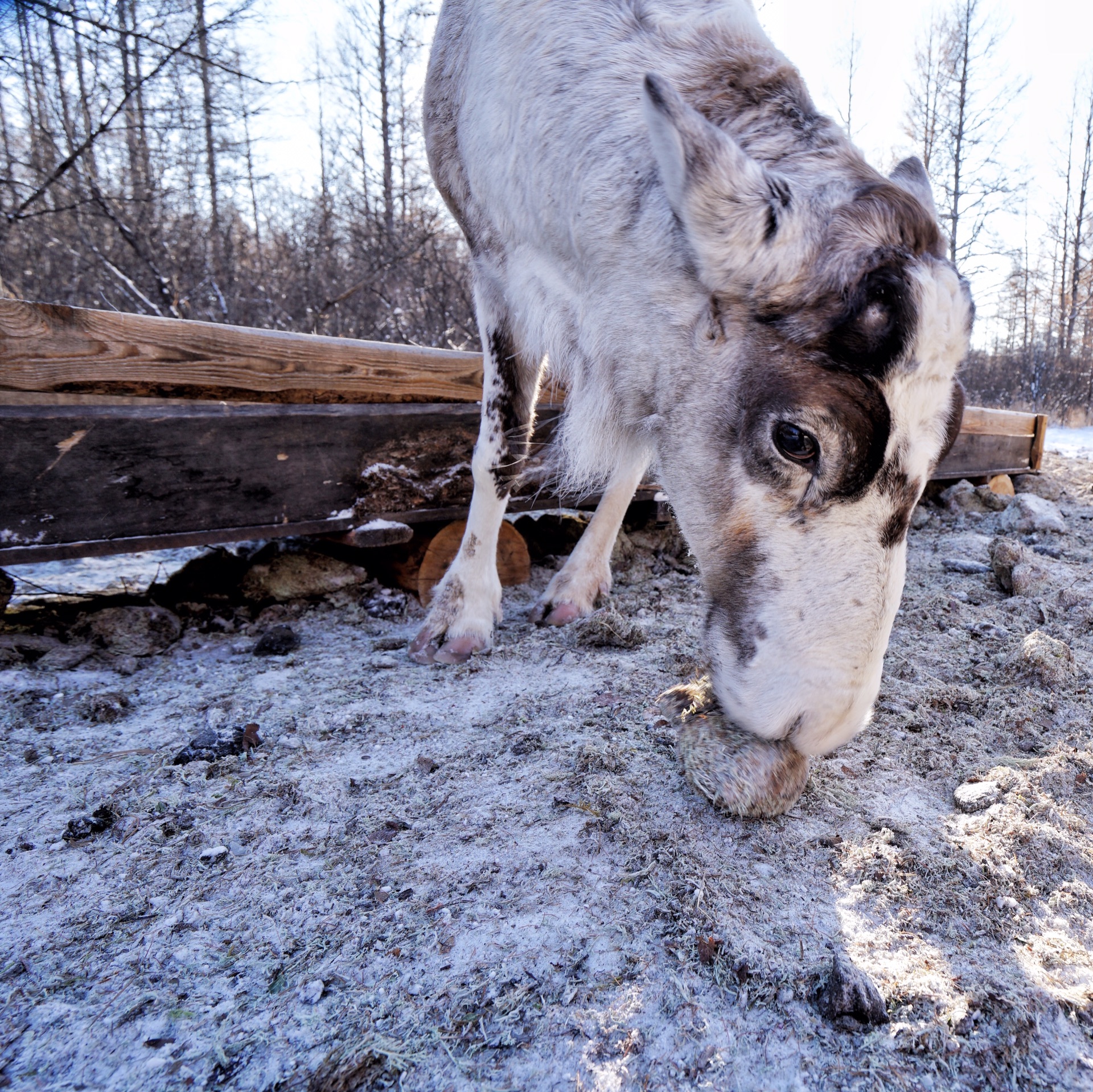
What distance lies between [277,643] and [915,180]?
269 centimetres

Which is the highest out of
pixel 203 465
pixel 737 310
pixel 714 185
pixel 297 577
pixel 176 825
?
pixel 714 185

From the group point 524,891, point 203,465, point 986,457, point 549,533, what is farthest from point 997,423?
point 524,891

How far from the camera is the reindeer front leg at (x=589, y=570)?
10.9 ft

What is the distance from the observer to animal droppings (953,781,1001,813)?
1715mm

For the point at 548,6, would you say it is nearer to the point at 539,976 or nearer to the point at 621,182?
the point at 621,182

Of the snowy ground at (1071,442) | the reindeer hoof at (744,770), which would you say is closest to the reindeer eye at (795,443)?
the reindeer hoof at (744,770)

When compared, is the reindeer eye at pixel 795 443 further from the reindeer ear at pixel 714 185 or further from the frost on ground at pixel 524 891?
the frost on ground at pixel 524 891

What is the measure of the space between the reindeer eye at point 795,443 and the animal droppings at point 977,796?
0.91m

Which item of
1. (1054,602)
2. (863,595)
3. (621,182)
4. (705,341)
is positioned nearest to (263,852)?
(863,595)

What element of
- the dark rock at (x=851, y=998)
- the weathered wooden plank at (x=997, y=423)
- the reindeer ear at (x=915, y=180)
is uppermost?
the reindeer ear at (x=915, y=180)

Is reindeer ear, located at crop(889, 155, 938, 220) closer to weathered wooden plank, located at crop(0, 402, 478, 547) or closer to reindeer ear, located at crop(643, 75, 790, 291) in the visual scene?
reindeer ear, located at crop(643, 75, 790, 291)

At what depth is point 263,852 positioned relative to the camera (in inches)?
62.1

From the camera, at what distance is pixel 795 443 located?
161 cm

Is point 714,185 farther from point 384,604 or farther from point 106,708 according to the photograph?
point 384,604
